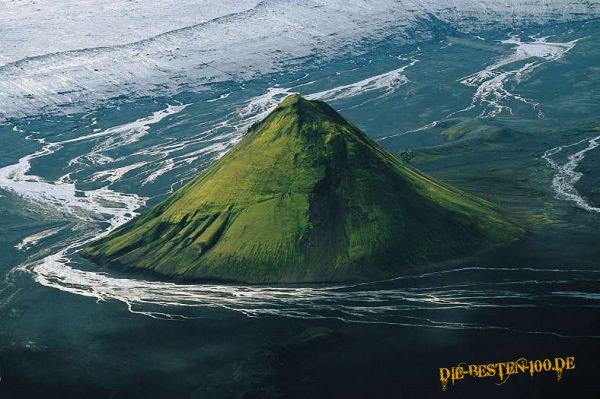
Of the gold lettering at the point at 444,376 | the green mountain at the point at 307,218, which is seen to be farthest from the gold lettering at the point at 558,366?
the green mountain at the point at 307,218

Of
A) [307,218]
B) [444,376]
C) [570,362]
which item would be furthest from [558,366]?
[307,218]

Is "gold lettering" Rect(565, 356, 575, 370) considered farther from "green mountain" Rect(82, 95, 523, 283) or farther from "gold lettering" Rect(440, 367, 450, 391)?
"green mountain" Rect(82, 95, 523, 283)

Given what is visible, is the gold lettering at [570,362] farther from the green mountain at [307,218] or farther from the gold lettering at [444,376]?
the green mountain at [307,218]

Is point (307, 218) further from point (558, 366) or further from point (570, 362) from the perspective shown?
point (570, 362)

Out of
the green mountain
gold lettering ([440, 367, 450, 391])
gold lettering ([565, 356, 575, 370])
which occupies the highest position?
the green mountain

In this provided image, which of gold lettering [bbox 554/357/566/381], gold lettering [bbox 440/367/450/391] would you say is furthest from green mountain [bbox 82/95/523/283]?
gold lettering [bbox 554/357/566/381]

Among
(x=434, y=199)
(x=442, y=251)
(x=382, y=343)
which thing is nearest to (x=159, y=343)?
(x=382, y=343)

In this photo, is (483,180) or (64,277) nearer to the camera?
(64,277)

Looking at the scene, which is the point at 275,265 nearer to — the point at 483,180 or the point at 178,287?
the point at 178,287
